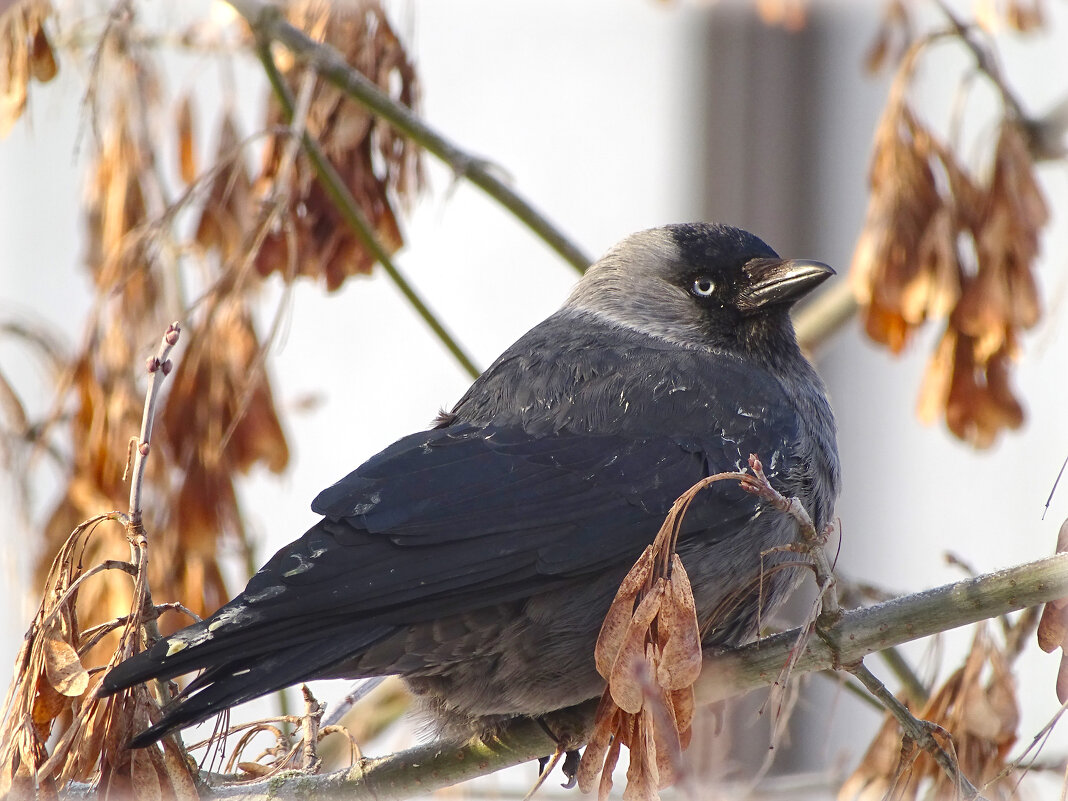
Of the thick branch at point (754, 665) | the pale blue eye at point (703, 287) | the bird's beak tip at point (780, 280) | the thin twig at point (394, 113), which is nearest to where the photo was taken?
the thick branch at point (754, 665)

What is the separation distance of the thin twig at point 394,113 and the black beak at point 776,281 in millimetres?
455

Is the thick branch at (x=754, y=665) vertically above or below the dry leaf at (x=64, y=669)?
below

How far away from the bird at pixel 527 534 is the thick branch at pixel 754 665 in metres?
0.07

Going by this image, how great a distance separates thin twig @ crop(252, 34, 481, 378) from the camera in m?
2.99

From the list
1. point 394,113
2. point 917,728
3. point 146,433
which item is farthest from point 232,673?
point 394,113

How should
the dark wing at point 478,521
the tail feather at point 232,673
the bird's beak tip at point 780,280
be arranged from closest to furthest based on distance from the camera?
the tail feather at point 232,673
the dark wing at point 478,521
the bird's beak tip at point 780,280

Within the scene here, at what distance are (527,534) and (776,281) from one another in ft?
3.79

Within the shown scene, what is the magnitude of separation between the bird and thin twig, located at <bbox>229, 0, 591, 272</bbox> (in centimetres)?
26

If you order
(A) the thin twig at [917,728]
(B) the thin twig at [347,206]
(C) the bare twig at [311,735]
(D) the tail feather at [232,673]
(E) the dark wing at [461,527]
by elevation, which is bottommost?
(A) the thin twig at [917,728]

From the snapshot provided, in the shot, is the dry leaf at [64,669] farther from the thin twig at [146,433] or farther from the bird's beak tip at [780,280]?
the bird's beak tip at [780,280]

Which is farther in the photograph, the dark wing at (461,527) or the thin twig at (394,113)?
the thin twig at (394,113)

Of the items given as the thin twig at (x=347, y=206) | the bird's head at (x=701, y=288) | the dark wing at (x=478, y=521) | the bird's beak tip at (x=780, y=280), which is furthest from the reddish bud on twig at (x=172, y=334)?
the bird's beak tip at (x=780, y=280)

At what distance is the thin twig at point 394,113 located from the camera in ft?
9.70

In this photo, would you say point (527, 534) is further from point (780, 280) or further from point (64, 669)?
point (780, 280)
